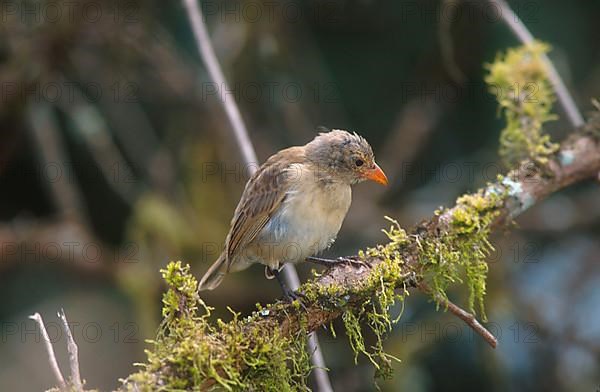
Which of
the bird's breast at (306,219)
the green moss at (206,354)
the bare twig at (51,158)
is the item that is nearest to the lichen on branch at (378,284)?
the green moss at (206,354)

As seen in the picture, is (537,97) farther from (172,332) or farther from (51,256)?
(51,256)

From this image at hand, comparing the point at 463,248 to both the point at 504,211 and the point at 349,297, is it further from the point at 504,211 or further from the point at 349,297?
the point at 349,297

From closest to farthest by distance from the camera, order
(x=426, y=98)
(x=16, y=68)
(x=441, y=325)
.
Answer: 1. (x=441, y=325)
2. (x=16, y=68)
3. (x=426, y=98)

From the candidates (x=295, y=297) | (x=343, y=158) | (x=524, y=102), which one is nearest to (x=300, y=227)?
(x=343, y=158)

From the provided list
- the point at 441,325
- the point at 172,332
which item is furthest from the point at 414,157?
the point at 172,332

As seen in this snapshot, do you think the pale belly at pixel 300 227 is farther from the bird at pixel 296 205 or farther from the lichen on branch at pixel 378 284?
the lichen on branch at pixel 378 284

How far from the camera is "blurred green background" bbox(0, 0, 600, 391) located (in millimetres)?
5492

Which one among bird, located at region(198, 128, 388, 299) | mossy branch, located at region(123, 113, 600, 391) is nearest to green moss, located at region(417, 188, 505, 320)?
mossy branch, located at region(123, 113, 600, 391)

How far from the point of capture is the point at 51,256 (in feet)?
19.0

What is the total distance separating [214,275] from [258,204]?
454 mm

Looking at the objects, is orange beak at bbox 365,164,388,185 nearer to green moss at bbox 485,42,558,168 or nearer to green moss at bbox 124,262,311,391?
green moss at bbox 485,42,558,168

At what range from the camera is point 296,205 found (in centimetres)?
378

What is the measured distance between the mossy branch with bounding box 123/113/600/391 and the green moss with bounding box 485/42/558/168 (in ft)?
0.43

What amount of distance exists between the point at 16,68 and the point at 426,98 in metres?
3.06
